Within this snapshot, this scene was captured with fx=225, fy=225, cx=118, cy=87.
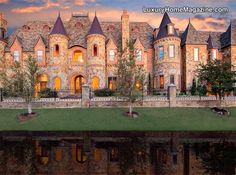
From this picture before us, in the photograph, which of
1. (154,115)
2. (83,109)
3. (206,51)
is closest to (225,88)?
(154,115)

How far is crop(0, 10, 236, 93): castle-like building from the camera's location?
3647 centimetres

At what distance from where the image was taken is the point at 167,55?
36.1 m

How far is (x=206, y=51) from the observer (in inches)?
1518

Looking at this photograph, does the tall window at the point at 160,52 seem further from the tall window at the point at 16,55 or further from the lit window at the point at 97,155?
the lit window at the point at 97,155

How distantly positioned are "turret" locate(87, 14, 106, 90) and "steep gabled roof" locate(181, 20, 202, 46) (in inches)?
546

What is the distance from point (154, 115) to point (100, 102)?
6.91 metres

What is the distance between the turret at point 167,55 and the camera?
35969 millimetres

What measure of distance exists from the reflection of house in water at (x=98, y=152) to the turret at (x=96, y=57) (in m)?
19.7

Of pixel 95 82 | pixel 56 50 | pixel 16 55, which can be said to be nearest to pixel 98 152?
pixel 95 82

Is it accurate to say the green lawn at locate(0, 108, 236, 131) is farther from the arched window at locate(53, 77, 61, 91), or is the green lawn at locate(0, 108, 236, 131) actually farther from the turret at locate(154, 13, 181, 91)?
the turret at locate(154, 13, 181, 91)

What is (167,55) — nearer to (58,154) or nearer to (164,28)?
(164,28)

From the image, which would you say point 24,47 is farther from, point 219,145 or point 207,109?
point 219,145

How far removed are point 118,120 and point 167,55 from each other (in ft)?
58.7

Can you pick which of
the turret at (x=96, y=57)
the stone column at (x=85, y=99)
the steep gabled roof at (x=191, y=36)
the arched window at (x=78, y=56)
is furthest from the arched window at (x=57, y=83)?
the steep gabled roof at (x=191, y=36)
